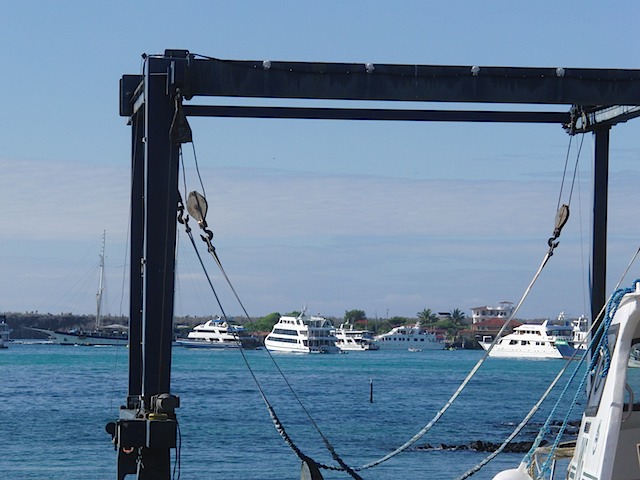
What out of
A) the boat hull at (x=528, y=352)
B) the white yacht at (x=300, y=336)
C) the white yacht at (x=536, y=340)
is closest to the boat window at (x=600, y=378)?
the white yacht at (x=536, y=340)

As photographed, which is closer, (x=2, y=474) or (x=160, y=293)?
(x=160, y=293)

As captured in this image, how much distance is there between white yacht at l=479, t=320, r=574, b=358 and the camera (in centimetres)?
18212

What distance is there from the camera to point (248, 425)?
67375 mm

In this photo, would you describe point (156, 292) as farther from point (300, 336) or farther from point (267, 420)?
point (300, 336)

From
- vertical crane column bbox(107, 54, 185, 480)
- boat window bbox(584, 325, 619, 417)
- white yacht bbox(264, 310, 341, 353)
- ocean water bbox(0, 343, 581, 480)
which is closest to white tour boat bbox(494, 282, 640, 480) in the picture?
boat window bbox(584, 325, 619, 417)

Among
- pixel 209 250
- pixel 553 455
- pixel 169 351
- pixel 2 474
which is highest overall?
pixel 209 250

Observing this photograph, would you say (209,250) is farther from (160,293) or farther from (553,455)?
(553,455)

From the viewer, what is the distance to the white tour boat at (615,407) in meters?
13.5

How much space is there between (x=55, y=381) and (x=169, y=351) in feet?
324

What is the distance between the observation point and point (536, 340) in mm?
184875

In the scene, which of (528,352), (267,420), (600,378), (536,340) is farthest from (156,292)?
(528,352)

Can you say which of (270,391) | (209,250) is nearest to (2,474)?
(209,250)

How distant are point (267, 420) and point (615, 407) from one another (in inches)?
2280

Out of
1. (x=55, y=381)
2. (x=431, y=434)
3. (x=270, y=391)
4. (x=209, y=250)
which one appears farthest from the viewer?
(x=55, y=381)
